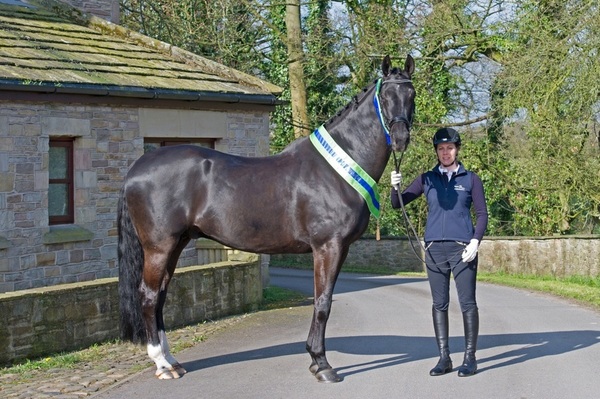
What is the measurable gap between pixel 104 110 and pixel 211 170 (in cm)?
583

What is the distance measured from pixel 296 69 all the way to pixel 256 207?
1845cm

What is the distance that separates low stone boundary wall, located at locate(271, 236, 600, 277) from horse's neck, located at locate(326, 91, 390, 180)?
12.0 metres

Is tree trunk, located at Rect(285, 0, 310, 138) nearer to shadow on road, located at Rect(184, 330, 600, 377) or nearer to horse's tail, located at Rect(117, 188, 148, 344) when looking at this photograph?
shadow on road, located at Rect(184, 330, 600, 377)

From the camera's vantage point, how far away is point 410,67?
8.48 metres

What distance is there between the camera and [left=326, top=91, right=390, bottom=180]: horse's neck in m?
8.52

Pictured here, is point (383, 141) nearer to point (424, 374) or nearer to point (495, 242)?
point (424, 374)

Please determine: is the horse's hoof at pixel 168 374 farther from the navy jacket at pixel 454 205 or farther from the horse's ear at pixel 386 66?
the horse's ear at pixel 386 66

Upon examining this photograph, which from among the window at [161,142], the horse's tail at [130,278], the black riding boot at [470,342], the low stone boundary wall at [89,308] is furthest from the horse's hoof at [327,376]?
the window at [161,142]

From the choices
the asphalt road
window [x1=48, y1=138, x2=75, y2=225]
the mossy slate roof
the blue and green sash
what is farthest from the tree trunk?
the blue and green sash

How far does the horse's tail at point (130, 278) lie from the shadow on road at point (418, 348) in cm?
71

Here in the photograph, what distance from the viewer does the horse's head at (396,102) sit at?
811cm

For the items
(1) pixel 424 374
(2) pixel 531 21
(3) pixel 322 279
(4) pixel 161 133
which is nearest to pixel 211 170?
(3) pixel 322 279

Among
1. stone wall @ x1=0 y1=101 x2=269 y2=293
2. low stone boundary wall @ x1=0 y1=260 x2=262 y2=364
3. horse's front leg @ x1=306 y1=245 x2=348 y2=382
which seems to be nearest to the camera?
horse's front leg @ x1=306 y1=245 x2=348 y2=382

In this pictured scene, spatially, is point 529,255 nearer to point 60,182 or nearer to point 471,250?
point 60,182
